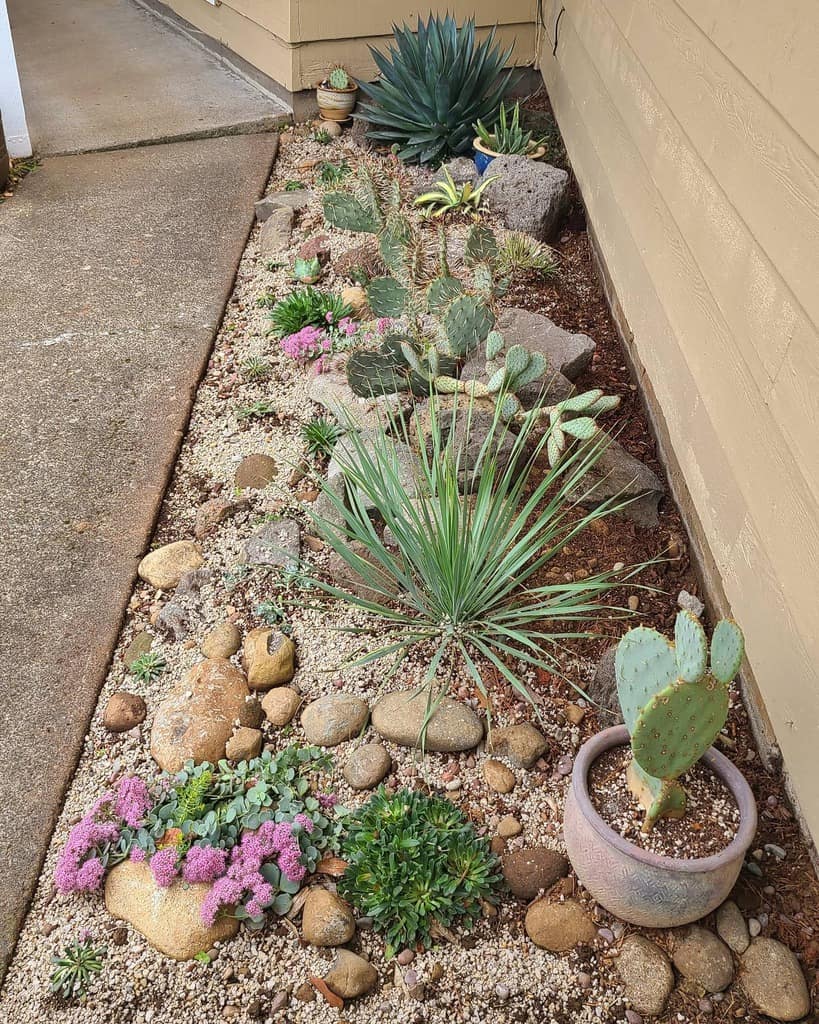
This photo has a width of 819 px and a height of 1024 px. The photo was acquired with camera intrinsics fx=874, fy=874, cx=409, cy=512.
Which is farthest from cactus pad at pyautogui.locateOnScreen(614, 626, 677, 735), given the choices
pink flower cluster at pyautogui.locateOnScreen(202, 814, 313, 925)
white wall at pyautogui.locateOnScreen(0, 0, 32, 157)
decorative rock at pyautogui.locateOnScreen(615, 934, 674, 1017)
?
white wall at pyautogui.locateOnScreen(0, 0, 32, 157)

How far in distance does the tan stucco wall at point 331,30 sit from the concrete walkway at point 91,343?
12.4 inches

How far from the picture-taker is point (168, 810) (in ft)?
6.15

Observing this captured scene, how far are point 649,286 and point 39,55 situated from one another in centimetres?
562

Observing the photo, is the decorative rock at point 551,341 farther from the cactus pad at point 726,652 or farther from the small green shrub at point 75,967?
the small green shrub at point 75,967

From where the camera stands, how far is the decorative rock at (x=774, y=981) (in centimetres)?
162

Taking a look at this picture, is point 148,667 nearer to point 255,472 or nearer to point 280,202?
point 255,472

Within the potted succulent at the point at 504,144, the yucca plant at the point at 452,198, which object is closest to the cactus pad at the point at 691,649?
the yucca plant at the point at 452,198

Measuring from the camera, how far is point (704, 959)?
1.67m

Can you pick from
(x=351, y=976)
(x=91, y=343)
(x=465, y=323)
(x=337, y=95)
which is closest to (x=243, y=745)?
(x=351, y=976)

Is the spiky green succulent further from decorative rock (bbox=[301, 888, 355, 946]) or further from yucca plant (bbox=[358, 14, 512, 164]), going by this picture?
yucca plant (bbox=[358, 14, 512, 164])

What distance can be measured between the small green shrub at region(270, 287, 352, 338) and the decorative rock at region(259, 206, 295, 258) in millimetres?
723

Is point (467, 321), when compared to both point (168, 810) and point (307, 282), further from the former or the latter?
point (168, 810)

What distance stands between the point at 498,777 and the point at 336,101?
4536 mm

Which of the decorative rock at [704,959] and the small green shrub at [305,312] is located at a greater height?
the small green shrub at [305,312]
